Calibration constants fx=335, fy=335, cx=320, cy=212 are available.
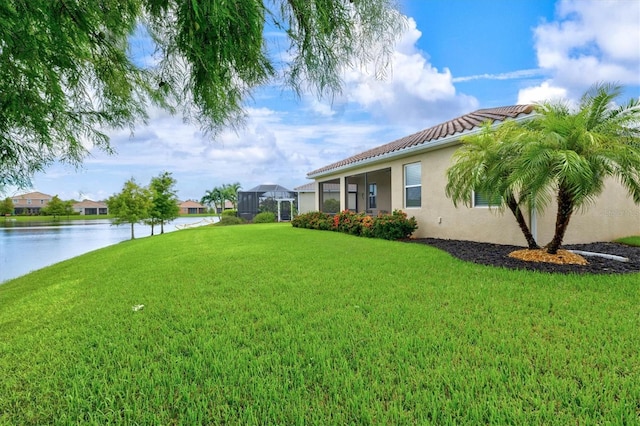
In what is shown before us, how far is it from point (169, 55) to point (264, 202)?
106 feet

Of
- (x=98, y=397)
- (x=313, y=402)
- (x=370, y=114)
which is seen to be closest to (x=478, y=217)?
(x=370, y=114)

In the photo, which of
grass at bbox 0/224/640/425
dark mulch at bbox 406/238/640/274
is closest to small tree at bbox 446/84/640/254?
dark mulch at bbox 406/238/640/274

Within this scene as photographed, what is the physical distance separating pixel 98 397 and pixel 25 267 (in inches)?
601

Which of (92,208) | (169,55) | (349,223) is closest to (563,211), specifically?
(169,55)

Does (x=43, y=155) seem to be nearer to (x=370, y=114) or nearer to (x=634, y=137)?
(x=370, y=114)

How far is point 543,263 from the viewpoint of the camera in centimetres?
692

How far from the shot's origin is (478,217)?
1039 centimetres

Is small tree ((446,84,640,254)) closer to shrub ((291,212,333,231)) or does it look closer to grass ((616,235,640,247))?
grass ((616,235,640,247))

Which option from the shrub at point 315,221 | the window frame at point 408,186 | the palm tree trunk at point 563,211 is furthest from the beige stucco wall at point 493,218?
the shrub at point 315,221

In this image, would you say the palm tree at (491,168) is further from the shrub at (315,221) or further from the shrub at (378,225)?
the shrub at (315,221)

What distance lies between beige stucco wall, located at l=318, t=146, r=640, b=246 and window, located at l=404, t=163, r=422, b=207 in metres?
0.27

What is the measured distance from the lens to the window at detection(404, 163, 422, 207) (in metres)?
12.8

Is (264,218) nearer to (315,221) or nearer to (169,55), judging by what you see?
(315,221)

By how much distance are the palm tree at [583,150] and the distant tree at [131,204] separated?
25.8m
